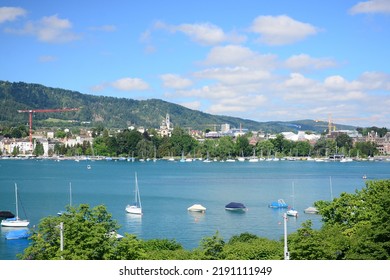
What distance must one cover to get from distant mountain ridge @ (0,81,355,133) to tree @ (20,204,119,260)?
59143 mm

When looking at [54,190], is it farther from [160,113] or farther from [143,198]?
[160,113]

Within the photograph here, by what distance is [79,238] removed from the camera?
4.77m

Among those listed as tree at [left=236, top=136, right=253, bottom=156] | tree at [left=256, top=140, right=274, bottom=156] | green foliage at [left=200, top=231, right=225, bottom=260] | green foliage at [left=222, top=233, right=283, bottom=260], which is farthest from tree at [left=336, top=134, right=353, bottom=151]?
green foliage at [left=200, top=231, right=225, bottom=260]

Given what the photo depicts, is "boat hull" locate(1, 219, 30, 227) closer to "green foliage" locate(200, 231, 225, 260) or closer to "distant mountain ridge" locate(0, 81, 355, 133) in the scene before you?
"green foliage" locate(200, 231, 225, 260)

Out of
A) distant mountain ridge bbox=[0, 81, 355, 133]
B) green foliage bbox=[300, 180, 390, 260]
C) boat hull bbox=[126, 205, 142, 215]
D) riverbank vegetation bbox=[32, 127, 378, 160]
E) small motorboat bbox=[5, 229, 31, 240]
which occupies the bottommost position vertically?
small motorboat bbox=[5, 229, 31, 240]

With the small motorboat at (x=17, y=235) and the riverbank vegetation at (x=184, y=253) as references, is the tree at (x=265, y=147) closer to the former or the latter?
the small motorboat at (x=17, y=235)

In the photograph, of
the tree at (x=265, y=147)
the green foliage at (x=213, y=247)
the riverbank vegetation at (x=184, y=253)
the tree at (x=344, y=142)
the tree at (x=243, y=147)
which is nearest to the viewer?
the riverbank vegetation at (x=184, y=253)

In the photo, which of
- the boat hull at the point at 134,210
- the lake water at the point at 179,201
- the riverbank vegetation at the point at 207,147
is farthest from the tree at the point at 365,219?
the riverbank vegetation at the point at 207,147

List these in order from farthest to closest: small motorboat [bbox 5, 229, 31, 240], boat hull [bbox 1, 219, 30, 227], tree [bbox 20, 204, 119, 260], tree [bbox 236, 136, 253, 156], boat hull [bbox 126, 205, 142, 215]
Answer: tree [bbox 236, 136, 253, 156], boat hull [bbox 126, 205, 142, 215], boat hull [bbox 1, 219, 30, 227], small motorboat [bbox 5, 229, 31, 240], tree [bbox 20, 204, 119, 260]

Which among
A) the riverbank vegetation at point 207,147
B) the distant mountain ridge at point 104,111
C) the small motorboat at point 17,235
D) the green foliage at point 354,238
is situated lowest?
the small motorboat at point 17,235

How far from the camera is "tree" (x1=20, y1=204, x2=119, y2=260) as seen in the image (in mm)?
4602

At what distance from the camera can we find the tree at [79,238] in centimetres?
460

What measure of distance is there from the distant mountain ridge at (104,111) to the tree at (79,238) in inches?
2328

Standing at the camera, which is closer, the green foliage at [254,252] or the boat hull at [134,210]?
the green foliage at [254,252]
